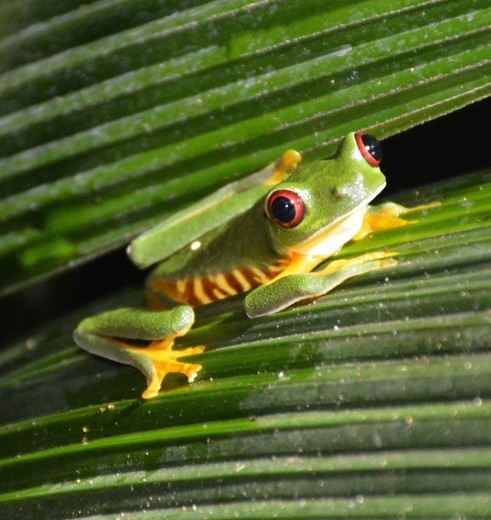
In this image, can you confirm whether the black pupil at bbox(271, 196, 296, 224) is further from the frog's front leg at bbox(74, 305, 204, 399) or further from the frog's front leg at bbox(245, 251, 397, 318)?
the frog's front leg at bbox(74, 305, 204, 399)

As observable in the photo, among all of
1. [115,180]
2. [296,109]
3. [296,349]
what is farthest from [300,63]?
[296,349]

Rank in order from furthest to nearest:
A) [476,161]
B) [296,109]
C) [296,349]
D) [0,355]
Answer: [0,355] < [476,161] < [296,109] < [296,349]

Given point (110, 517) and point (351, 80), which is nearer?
point (110, 517)

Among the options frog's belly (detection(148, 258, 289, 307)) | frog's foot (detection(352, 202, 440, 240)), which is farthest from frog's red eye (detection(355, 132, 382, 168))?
frog's belly (detection(148, 258, 289, 307))

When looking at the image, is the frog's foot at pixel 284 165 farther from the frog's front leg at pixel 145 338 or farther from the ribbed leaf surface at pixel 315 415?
the frog's front leg at pixel 145 338

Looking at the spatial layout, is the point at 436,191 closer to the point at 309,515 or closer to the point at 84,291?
the point at 309,515

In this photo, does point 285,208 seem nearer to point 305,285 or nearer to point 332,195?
point 332,195

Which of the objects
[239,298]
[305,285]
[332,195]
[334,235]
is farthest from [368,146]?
[239,298]
